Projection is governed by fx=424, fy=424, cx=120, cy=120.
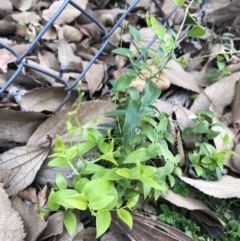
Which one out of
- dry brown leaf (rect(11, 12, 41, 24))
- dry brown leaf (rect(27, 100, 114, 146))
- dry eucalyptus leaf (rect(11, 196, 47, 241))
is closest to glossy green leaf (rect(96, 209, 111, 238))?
dry eucalyptus leaf (rect(11, 196, 47, 241))

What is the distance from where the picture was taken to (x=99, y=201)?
82cm

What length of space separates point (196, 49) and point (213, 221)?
2.31 ft

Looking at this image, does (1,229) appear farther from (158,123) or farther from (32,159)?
(158,123)

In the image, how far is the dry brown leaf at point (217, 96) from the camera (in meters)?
1.25

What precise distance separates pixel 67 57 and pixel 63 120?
0.33 metres

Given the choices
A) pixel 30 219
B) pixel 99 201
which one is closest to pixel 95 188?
pixel 99 201

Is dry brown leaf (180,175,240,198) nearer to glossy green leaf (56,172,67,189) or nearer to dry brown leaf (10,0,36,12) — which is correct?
glossy green leaf (56,172,67,189)

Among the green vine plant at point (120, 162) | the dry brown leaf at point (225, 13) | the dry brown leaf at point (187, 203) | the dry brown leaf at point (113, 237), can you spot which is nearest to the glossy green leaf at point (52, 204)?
the green vine plant at point (120, 162)

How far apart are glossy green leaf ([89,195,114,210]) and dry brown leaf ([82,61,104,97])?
0.44m

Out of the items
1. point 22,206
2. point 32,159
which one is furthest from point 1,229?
point 32,159

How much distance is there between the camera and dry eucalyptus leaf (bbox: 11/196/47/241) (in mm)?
862

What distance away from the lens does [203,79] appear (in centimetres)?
136

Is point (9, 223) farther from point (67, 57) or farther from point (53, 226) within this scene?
point (67, 57)

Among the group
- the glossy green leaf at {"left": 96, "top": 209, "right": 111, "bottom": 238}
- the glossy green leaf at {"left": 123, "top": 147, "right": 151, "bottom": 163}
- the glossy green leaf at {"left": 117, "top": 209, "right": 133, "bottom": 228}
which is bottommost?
the glossy green leaf at {"left": 117, "top": 209, "right": 133, "bottom": 228}
